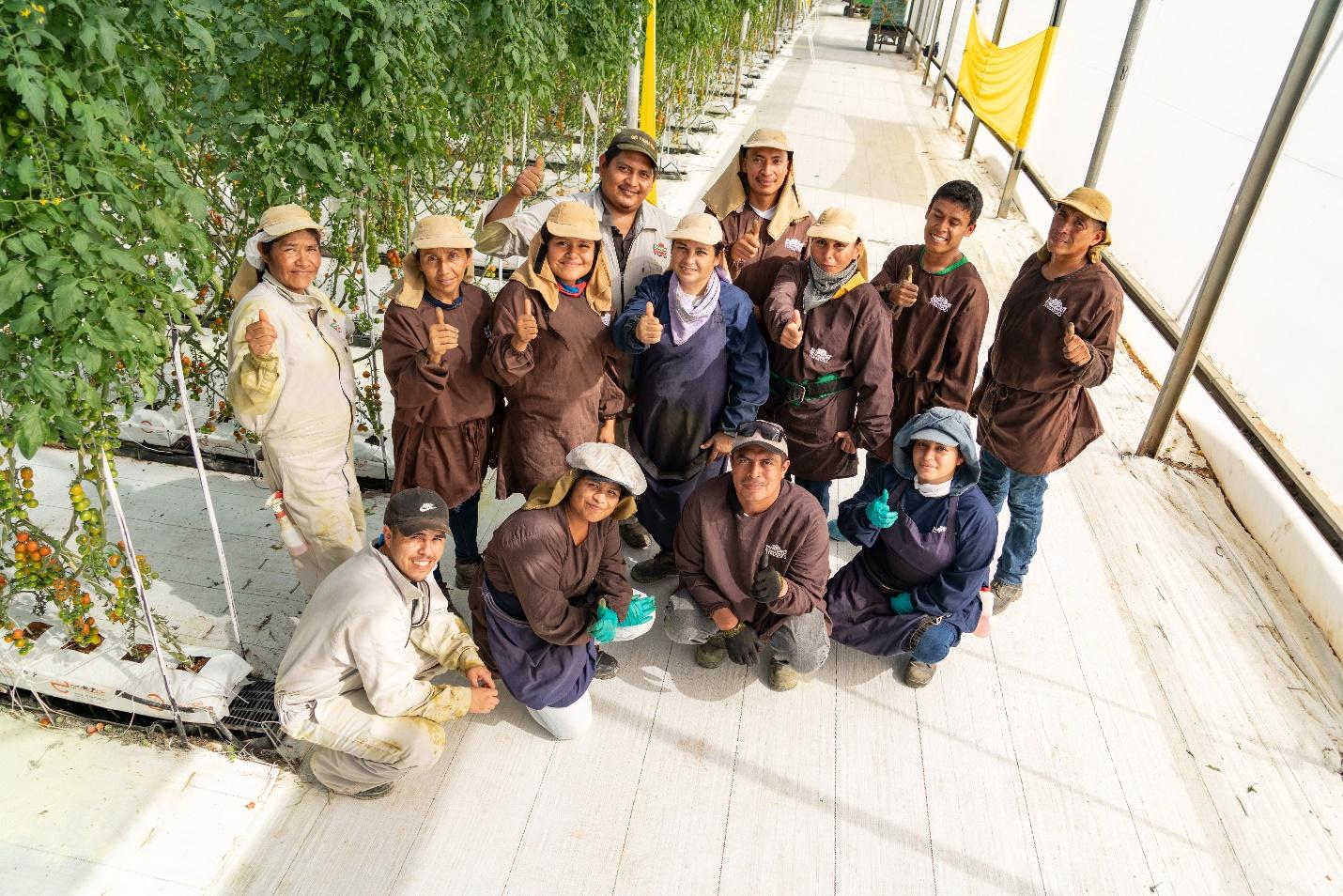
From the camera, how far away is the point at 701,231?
116 inches

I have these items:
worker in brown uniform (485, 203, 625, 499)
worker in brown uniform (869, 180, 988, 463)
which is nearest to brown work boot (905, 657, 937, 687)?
worker in brown uniform (869, 180, 988, 463)

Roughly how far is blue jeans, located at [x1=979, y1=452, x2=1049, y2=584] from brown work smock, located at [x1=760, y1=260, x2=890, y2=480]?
23.2 inches

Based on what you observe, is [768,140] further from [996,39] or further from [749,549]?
[996,39]

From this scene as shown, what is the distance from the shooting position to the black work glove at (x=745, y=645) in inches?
122

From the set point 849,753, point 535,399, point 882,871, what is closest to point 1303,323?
point 849,753

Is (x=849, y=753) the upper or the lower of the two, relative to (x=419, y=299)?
lower

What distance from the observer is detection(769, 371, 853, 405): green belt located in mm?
3305

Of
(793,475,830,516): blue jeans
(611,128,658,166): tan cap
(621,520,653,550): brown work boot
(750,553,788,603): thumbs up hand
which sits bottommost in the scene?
(621,520,653,550): brown work boot

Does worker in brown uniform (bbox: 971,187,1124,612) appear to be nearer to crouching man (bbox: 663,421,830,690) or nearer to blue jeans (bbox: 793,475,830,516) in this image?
blue jeans (bbox: 793,475,830,516)

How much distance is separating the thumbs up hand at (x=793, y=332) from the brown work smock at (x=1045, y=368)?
3.02ft

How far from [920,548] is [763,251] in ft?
4.65

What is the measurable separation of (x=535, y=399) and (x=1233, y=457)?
3883mm

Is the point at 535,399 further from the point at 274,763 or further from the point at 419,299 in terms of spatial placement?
the point at 274,763

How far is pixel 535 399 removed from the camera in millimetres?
3162
